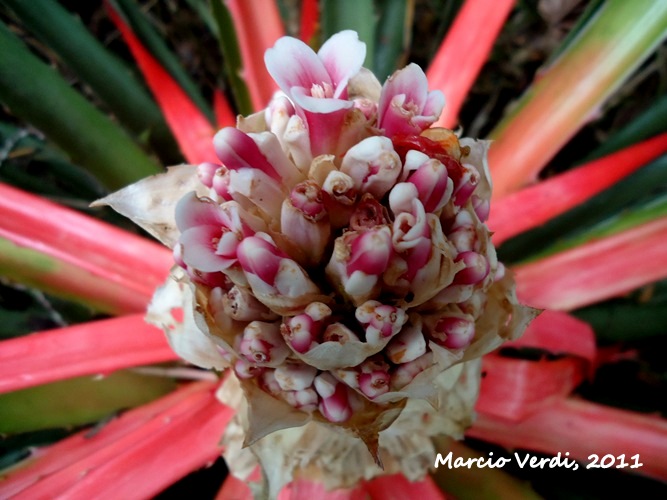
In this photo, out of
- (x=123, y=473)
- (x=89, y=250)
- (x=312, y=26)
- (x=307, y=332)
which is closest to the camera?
(x=307, y=332)

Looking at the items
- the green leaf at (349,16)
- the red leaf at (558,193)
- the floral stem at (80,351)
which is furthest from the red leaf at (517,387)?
the green leaf at (349,16)

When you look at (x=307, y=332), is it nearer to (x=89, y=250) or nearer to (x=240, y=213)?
(x=240, y=213)

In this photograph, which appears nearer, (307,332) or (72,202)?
(307,332)

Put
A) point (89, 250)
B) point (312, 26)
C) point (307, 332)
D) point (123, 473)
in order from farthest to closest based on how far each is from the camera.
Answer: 1. point (312, 26)
2. point (89, 250)
3. point (123, 473)
4. point (307, 332)

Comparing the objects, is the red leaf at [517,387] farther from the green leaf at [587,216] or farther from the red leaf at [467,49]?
the red leaf at [467,49]

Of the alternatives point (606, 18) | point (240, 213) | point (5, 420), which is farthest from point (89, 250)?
point (606, 18)

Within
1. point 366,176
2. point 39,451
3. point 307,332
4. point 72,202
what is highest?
point 366,176

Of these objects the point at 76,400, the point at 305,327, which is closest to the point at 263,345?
the point at 305,327
